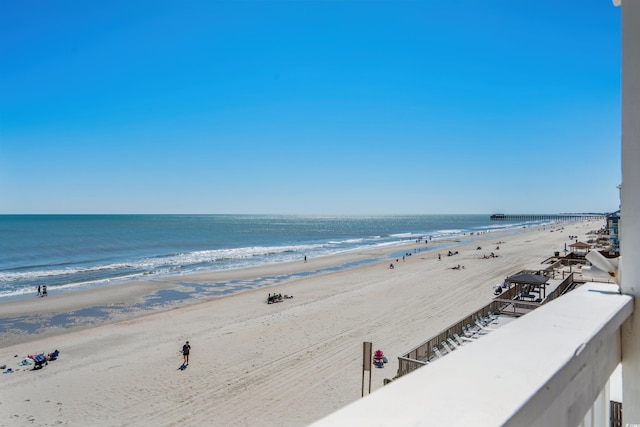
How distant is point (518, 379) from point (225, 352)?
14.8m

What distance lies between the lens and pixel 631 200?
180 centimetres

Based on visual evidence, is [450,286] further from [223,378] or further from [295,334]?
[223,378]

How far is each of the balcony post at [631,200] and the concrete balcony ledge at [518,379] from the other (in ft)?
0.37

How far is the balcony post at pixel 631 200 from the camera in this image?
176 cm

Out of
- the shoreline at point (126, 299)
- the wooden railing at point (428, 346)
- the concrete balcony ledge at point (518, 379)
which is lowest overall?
the shoreline at point (126, 299)

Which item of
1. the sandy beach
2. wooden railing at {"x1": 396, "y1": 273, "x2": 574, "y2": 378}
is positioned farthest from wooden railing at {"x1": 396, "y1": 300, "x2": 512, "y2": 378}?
the sandy beach

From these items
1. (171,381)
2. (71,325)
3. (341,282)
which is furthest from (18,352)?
(341,282)

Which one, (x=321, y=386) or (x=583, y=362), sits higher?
(x=583, y=362)

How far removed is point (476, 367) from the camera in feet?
3.58

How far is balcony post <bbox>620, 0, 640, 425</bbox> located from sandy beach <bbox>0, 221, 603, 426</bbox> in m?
8.91

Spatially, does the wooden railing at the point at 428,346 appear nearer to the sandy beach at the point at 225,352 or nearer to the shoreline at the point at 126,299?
the sandy beach at the point at 225,352

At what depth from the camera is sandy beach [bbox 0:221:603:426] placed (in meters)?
10.5

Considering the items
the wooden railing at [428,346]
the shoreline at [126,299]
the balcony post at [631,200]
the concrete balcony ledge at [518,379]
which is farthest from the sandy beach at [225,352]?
the concrete balcony ledge at [518,379]

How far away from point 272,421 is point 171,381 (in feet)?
14.0
